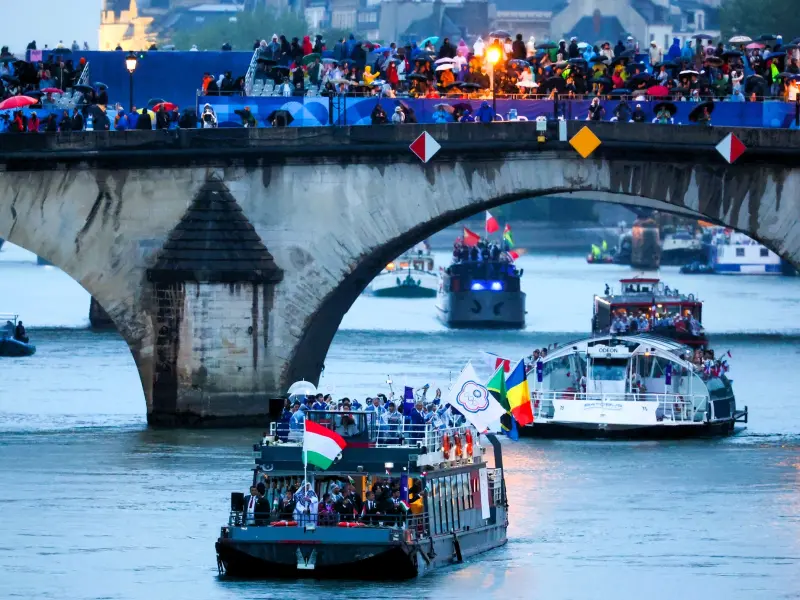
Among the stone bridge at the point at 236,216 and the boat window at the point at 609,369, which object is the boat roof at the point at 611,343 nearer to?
the boat window at the point at 609,369

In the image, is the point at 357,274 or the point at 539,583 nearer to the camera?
the point at 539,583

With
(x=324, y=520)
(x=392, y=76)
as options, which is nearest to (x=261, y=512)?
(x=324, y=520)

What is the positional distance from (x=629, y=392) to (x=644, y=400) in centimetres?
55

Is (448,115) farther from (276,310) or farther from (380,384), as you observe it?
(380,384)

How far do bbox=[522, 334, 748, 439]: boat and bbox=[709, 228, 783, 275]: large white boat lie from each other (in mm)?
90115

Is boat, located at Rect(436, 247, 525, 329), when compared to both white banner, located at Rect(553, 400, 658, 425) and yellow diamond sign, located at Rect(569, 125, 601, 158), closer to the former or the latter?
white banner, located at Rect(553, 400, 658, 425)

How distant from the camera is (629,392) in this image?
221ft

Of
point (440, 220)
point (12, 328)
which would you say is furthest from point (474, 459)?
point (12, 328)

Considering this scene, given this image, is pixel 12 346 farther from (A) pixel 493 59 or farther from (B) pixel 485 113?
(B) pixel 485 113

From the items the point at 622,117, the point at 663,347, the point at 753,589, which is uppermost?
the point at 622,117

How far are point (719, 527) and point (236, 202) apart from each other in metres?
18.3

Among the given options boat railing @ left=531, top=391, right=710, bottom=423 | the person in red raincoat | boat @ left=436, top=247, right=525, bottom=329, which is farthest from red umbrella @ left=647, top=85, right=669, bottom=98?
boat @ left=436, top=247, right=525, bottom=329

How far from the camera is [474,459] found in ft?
161

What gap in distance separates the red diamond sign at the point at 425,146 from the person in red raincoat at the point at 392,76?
450 centimetres
